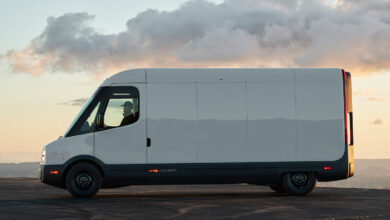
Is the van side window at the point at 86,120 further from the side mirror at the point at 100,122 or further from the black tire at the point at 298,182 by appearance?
the black tire at the point at 298,182

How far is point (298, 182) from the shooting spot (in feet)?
50.7

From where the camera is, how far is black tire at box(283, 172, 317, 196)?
15.4 meters

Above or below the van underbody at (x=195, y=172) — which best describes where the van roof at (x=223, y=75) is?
above

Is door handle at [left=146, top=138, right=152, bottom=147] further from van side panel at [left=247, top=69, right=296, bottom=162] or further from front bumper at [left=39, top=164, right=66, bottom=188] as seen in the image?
van side panel at [left=247, top=69, right=296, bottom=162]

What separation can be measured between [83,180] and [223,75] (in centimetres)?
416

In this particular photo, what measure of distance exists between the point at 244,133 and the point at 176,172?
1.89 meters

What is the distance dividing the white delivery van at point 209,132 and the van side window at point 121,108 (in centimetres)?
2

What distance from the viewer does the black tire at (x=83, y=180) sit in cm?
1470

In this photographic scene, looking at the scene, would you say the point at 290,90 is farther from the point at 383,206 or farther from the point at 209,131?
the point at 383,206

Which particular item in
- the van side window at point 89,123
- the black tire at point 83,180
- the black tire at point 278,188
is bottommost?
the black tire at point 278,188

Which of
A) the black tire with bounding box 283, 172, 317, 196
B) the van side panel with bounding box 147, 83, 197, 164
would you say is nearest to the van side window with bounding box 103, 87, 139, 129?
the van side panel with bounding box 147, 83, 197, 164

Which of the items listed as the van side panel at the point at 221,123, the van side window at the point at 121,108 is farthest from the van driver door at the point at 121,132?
the van side panel at the point at 221,123

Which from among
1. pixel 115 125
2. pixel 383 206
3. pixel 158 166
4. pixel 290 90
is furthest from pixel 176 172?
pixel 383 206

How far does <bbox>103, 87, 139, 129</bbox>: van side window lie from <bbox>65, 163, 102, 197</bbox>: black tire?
1.10 meters
